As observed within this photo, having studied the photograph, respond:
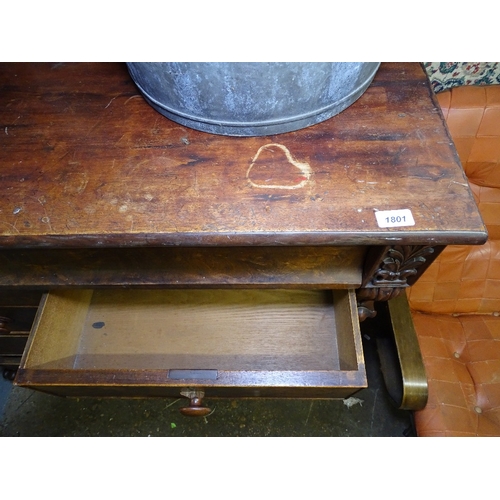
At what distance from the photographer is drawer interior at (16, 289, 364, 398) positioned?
2.43 feet

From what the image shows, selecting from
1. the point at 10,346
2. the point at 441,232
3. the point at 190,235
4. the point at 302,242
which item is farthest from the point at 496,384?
the point at 10,346

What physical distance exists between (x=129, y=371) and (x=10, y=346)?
564 millimetres

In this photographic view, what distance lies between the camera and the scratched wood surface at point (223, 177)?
492mm

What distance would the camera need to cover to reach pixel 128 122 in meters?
0.61

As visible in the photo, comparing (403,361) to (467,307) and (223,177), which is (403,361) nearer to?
(467,307)

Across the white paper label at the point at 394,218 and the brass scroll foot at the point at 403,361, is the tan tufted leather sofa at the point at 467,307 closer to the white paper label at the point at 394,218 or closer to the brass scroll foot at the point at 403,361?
the brass scroll foot at the point at 403,361

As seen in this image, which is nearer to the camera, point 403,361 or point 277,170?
point 277,170

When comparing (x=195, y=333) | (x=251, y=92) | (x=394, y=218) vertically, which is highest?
(x=251, y=92)

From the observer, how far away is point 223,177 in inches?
21.2

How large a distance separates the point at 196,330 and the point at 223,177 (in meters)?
0.39

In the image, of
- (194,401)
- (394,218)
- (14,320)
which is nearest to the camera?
(394,218)

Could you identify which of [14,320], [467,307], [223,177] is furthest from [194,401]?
[467,307]

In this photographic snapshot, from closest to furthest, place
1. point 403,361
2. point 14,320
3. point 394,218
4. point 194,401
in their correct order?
point 394,218, point 194,401, point 403,361, point 14,320

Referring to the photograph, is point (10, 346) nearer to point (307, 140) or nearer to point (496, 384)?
point (307, 140)
